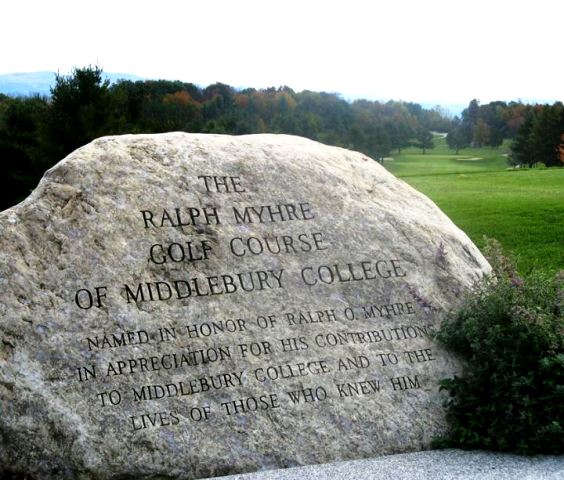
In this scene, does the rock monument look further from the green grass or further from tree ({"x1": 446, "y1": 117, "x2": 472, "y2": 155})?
tree ({"x1": 446, "y1": 117, "x2": 472, "y2": 155})

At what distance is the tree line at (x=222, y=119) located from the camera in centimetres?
2536

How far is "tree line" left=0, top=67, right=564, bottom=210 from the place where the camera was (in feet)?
83.2

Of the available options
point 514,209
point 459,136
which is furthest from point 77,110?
point 459,136

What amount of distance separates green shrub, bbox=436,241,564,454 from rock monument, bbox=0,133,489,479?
270mm

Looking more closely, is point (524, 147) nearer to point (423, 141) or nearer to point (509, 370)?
point (423, 141)

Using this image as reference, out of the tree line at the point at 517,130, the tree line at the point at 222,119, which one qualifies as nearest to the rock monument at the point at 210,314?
the tree line at the point at 222,119

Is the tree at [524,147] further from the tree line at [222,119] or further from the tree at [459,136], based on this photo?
the tree at [459,136]

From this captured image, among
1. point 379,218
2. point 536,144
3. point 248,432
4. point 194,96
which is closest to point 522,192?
point 379,218

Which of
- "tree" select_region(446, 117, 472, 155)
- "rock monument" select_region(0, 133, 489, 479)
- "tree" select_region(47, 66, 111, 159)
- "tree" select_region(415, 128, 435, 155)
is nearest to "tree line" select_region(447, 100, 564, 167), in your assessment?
"tree" select_region(446, 117, 472, 155)

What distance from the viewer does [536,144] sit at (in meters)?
49.8

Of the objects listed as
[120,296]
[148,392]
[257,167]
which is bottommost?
[148,392]

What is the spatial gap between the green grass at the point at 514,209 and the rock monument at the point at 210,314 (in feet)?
8.39

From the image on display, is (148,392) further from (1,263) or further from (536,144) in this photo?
(536,144)

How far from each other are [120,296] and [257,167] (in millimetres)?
2121
